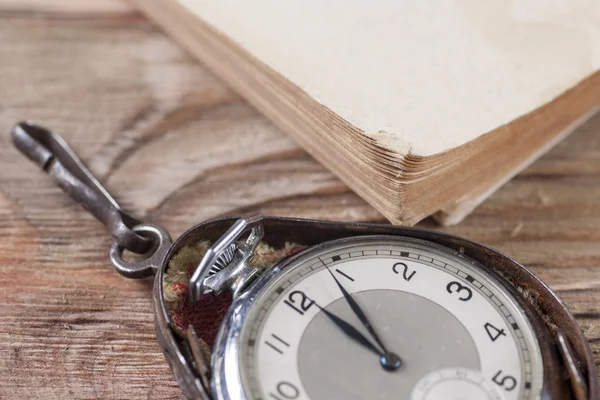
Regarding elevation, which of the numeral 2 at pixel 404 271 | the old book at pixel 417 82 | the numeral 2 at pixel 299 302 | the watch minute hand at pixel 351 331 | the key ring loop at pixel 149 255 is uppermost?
the old book at pixel 417 82

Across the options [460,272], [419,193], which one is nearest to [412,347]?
[460,272]

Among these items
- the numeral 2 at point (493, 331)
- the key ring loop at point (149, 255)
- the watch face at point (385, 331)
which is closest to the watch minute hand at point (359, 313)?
the watch face at point (385, 331)

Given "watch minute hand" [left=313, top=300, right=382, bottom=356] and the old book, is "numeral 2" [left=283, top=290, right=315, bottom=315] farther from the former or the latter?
the old book

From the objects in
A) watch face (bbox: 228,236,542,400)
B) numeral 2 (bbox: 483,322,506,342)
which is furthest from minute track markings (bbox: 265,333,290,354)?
numeral 2 (bbox: 483,322,506,342)

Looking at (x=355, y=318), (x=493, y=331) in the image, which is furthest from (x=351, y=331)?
(x=493, y=331)

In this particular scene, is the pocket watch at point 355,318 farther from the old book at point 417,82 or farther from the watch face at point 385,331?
the old book at point 417,82

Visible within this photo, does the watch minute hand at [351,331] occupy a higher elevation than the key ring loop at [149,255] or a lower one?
higher
